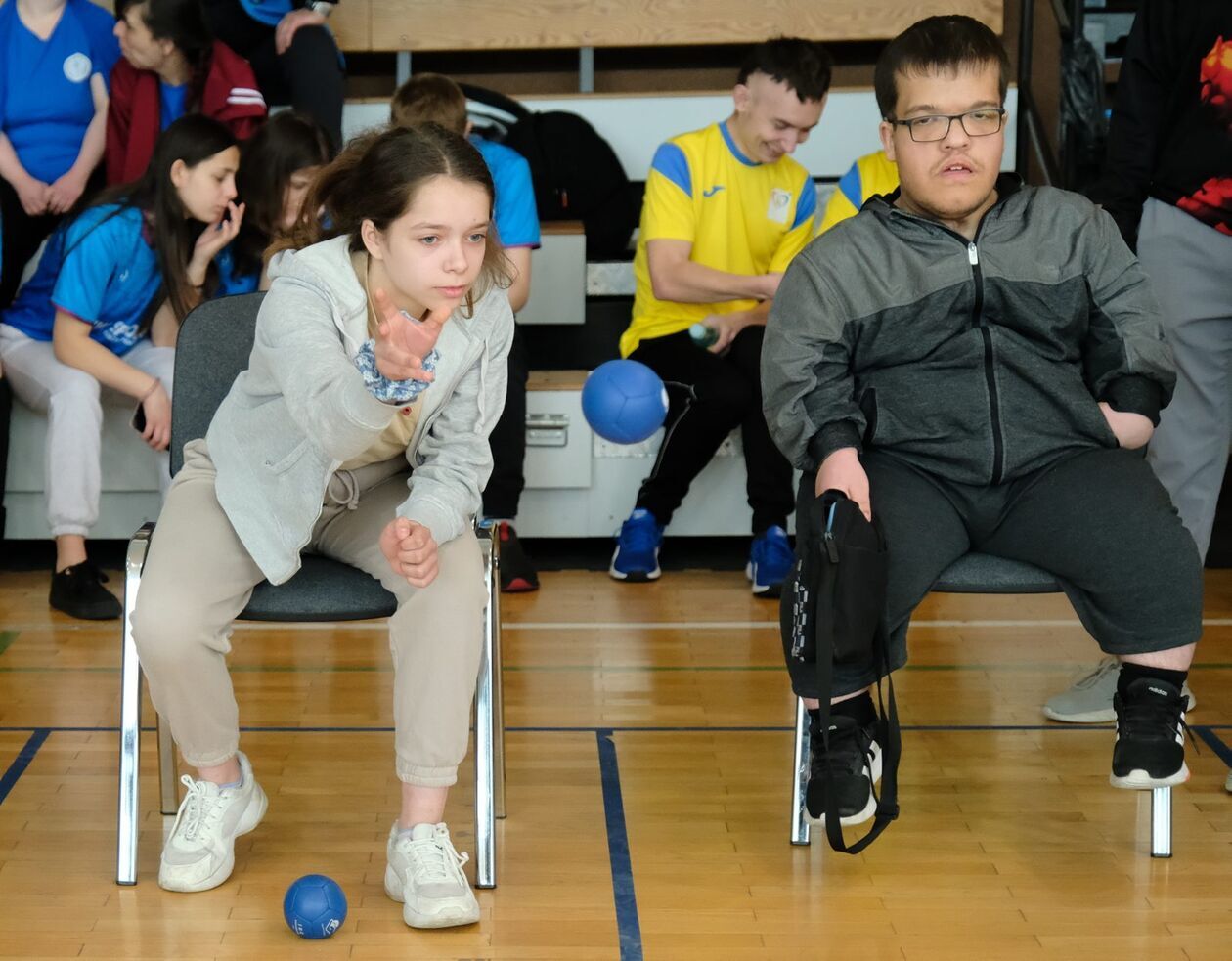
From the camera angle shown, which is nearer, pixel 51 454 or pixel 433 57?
pixel 51 454

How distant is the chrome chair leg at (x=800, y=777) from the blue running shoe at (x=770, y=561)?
4.68 feet

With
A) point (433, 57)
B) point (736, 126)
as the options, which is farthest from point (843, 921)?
point (433, 57)

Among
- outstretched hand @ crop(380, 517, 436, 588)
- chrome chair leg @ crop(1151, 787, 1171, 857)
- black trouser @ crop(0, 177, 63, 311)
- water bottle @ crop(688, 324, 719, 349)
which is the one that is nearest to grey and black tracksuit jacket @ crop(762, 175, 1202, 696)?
chrome chair leg @ crop(1151, 787, 1171, 857)

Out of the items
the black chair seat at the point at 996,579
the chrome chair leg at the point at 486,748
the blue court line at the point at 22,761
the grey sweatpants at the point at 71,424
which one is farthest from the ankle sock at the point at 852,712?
the grey sweatpants at the point at 71,424

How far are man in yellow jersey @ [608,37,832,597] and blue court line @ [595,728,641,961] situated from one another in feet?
3.76

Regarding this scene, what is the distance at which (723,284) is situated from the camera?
3611 mm

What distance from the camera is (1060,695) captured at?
2.63m

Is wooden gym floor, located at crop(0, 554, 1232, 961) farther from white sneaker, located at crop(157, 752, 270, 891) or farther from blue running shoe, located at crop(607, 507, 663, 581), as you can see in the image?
blue running shoe, located at crop(607, 507, 663, 581)

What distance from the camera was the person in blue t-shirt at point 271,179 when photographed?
3217 millimetres

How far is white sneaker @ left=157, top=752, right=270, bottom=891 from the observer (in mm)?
1879

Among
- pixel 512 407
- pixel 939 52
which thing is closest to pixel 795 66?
pixel 512 407

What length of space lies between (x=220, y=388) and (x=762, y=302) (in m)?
1.91

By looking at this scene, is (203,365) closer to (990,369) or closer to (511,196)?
(990,369)

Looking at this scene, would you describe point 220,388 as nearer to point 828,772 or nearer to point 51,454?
point 828,772
